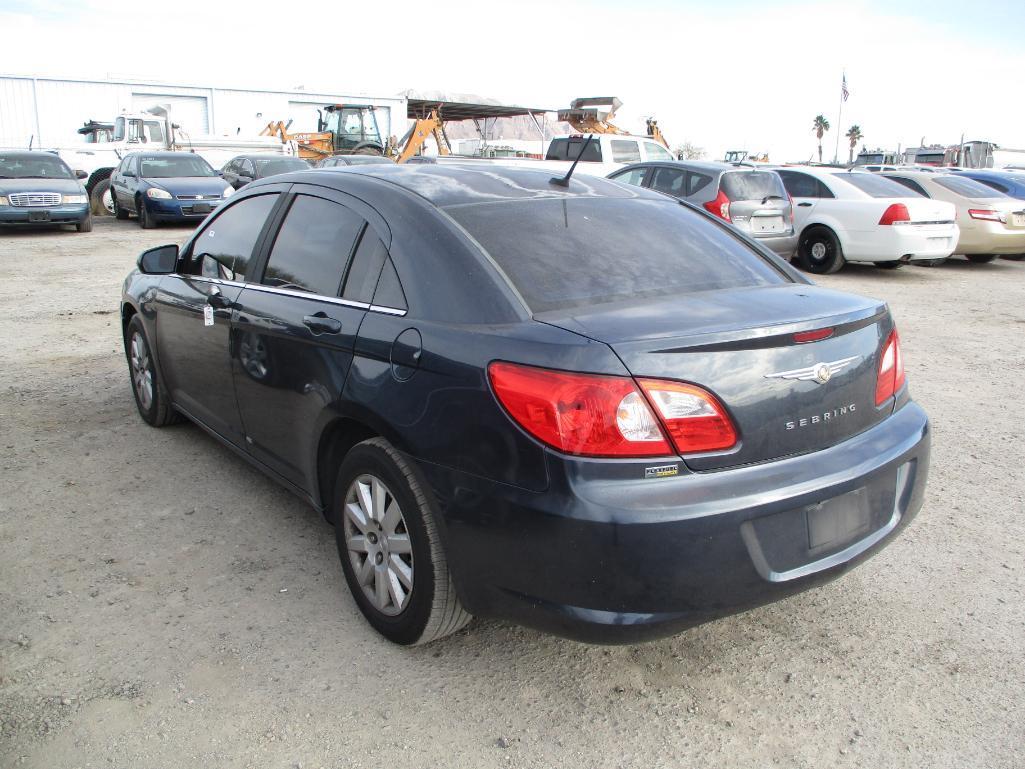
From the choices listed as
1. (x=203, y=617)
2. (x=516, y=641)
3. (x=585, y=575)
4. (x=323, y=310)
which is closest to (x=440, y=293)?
(x=323, y=310)

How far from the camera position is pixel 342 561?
3146mm

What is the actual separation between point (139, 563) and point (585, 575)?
2.10m

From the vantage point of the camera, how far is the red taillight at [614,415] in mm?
2264

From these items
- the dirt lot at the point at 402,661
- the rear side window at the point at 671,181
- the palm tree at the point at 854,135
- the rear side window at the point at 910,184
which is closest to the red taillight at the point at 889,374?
the dirt lot at the point at 402,661

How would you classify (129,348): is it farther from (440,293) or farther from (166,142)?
(166,142)

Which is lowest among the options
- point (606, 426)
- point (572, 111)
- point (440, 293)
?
point (606, 426)

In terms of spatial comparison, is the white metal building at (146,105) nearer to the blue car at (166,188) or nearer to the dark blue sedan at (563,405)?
the blue car at (166,188)

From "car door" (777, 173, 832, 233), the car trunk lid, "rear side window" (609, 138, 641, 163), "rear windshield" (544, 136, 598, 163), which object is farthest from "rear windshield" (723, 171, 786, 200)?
the car trunk lid

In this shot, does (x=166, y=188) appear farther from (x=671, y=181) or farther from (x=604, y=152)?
(x=671, y=181)

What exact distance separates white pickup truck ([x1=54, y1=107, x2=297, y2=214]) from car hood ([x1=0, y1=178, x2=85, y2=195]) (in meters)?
4.67

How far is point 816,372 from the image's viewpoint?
250 centimetres

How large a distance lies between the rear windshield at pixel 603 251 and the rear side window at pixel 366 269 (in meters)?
0.30

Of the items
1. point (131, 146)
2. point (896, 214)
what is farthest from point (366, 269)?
point (131, 146)

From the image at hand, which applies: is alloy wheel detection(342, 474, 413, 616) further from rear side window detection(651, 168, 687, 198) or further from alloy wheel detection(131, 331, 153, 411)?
rear side window detection(651, 168, 687, 198)
